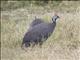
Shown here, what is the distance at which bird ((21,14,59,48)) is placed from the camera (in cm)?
967

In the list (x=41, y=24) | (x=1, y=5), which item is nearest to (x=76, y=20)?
(x=41, y=24)

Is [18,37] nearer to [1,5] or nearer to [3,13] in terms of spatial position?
[3,13]

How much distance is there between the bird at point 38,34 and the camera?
967cm

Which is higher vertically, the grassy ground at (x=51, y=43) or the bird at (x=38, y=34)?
the bird at (x=38, y=34)

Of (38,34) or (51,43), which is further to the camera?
(38,34)

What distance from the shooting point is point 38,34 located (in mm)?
9828

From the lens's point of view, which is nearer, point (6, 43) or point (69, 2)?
point (6, 43)

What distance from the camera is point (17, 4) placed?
16.6 metres

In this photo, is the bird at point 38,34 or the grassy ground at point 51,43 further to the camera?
the bird at point 38,34

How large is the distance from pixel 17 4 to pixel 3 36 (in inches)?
229

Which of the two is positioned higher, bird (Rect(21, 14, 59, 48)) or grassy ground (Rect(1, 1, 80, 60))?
bird (Rect(21, 14, 59, 48))

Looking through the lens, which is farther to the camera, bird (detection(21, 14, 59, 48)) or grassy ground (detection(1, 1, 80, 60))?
bird (detection(21, 14, 59, 48))

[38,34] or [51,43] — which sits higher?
[38,34]

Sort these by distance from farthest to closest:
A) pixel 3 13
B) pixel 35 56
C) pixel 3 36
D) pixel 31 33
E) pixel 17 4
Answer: pixel 17 4
pixel 3 13
pixel 3 36
pixel 31 33
pixel 35 56
